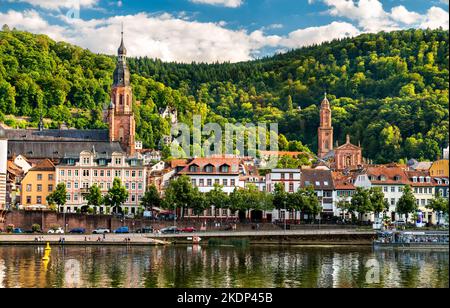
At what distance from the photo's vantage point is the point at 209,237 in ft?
179

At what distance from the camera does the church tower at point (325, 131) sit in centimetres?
12612

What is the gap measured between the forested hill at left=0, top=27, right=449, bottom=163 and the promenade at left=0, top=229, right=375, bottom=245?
163 feet

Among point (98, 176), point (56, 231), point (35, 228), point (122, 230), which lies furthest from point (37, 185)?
point (122, 230)

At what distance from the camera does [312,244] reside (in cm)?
5322

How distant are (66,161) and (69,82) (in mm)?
51965

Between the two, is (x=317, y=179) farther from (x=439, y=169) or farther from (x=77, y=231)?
(x=77, y=231)

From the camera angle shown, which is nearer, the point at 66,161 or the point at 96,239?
the point at 96,239

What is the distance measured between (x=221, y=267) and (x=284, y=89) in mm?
88203

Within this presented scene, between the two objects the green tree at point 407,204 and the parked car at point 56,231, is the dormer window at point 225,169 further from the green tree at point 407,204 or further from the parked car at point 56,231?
the parked car at point 56,231

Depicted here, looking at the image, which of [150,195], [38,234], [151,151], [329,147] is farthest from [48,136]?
[329,147]

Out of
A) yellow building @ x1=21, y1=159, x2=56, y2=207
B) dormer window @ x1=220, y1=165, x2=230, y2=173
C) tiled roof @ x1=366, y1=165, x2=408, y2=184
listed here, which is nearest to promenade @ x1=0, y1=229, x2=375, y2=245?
tiled roof @ x1=366, y1=165, x2=408, y2=184

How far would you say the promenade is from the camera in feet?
171

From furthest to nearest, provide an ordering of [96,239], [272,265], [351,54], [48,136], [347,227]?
1. [351,54]
2. [48,136]
3. [347,227]
4. [96,239]
5. [272,265]

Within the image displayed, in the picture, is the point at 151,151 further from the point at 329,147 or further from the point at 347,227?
the point at 347,227
